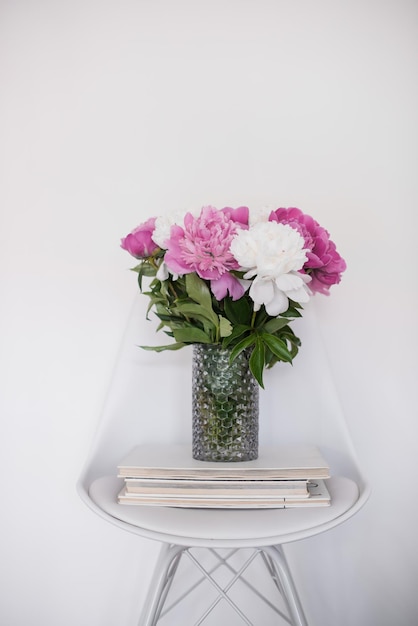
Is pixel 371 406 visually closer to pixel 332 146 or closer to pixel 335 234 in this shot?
pixel 335 234

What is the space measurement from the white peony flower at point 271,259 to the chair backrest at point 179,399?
18.0 inches

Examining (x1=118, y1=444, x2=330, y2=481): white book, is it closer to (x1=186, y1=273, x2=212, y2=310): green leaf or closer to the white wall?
(x1=186, y1=273, x2=212, y2=310): green leaf

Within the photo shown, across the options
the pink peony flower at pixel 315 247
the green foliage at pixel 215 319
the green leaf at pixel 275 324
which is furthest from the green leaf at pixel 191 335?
the pink peony flower at pixel 315 247

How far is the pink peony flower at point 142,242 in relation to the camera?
133cm

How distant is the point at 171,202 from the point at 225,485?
772mm

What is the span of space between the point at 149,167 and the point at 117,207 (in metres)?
0.12

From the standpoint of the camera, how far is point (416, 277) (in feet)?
5.66

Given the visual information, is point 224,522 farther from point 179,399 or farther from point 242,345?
point 179,399

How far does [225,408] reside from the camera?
1331 millimetres

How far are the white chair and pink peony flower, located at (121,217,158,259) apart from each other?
0.33m

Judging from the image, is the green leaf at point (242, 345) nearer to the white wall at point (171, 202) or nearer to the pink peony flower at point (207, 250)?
the pink peony flower at point (207, 250)

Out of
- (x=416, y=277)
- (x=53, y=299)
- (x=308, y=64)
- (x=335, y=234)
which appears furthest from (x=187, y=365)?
(x=308, y=64)

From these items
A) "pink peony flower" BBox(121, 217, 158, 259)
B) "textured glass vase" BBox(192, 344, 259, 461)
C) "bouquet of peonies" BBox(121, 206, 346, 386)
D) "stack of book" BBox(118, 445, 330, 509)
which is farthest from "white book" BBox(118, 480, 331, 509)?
"pink peony flower" BBox(121, 217, 158, 259)

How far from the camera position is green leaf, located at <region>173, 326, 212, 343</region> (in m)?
1.33
